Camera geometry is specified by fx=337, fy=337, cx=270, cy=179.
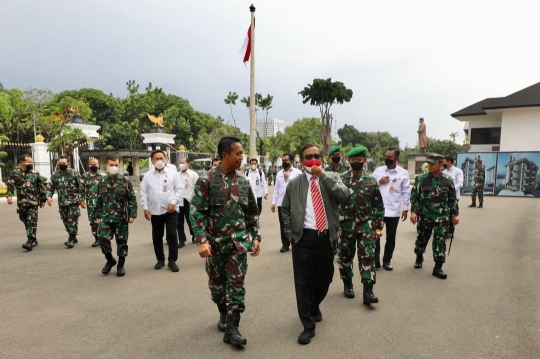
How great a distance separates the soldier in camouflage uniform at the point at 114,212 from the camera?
505 cm

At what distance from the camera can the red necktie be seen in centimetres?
324

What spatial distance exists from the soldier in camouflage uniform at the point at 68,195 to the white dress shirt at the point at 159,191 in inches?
98.6

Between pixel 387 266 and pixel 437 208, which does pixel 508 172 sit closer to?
pixel 437 208

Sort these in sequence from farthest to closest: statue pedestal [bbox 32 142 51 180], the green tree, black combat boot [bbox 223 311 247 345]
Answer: the green tree, statue pedestal [bbox 32 142 51 180], black combat boot [bbox 223 311 247 345]

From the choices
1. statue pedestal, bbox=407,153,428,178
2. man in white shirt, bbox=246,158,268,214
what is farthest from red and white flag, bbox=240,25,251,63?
statue pedestal, bbox=407,153,428,178

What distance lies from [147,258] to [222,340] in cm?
330

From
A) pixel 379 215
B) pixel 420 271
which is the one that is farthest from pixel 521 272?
pixel 379 215

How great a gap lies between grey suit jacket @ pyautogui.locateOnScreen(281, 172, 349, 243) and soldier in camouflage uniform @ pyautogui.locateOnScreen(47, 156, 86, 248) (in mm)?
5481

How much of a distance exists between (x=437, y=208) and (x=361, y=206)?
1648mm

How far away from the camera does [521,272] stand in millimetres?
5281

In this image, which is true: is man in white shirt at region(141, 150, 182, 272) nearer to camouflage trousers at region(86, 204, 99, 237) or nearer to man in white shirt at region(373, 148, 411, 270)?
camouflage trousers at region(86, 204, 99, 237)

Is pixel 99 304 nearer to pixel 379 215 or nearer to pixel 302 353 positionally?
pixel 302 353

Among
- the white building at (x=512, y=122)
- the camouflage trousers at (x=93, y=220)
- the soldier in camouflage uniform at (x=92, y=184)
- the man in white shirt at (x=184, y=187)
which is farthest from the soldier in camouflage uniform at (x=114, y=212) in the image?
the white building at (x=512, y=122)

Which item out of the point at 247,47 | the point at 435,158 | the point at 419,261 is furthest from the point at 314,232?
the point at 247,47
